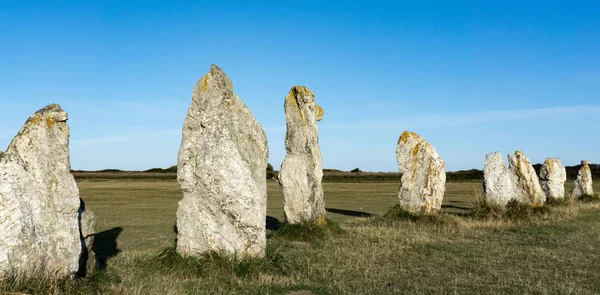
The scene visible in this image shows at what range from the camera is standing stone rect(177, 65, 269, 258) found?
9.99 metres

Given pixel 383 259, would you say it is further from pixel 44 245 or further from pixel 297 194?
pixel 44 245

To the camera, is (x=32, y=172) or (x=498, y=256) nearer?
(x=32, y=172)

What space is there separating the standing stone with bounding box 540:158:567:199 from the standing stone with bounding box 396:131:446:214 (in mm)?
9076

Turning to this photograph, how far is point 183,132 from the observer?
1045 cm

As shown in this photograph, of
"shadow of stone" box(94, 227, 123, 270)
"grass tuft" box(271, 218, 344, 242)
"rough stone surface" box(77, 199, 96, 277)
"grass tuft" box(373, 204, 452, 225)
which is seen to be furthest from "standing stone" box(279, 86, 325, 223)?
"rough stone surface" box(77, 199, 96, 277)

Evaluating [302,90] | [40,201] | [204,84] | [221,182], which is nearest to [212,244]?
[221,182]

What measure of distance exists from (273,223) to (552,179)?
46.0 feet

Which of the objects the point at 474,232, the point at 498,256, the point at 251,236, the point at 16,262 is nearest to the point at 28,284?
the point at 16,262

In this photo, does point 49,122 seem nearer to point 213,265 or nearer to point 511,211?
point 213,265

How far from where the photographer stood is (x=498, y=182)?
20469mm

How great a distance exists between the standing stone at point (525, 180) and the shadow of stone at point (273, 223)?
9037 millimetres

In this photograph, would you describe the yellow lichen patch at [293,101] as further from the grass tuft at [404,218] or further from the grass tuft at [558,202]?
Result: the grass tuft at [558,202]

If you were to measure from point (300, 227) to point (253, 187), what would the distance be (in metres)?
4.94

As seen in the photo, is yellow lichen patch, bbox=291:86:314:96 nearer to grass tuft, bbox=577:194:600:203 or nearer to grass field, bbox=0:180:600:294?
grass field, bbox=0:180:600:294
